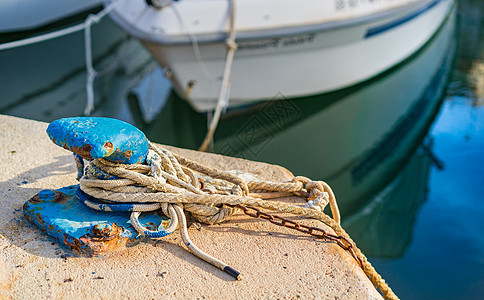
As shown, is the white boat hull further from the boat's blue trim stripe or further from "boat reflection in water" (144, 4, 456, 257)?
Answer: "boat reflection in water" (144, 4, 456, 257)

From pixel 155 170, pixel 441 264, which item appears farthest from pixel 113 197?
pixel 441 264

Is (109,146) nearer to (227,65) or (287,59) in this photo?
(227,65)

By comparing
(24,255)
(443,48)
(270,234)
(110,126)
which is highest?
(110,126)

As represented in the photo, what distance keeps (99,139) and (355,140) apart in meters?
3.76

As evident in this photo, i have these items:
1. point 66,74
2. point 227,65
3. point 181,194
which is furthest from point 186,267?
point 66,74

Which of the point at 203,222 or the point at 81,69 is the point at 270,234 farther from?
the point at 81,69

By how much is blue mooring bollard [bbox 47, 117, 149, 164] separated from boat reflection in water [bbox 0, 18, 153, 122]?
395cm

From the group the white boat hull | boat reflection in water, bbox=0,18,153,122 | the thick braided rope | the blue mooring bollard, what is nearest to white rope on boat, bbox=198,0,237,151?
the white boat hull

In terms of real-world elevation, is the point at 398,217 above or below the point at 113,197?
below

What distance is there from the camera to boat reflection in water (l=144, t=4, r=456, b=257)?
3.76 metres

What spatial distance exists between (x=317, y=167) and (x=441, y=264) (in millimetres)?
1502

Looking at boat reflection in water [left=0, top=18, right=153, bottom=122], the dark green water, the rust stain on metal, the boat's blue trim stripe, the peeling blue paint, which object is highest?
the rust stain on metal

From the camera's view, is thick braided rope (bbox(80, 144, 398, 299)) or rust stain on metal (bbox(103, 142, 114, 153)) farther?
thick braided rope (bbox(80, 144, 398, 299))

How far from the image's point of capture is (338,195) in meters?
3.97
